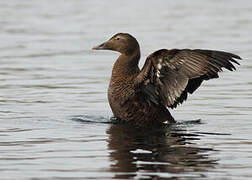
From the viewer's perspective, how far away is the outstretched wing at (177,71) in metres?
9.99

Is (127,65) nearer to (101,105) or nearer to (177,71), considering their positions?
(177,71)

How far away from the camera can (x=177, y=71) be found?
10266 millimetres

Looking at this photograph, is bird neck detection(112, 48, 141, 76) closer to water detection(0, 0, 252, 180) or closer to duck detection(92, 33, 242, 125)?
duck detection(92, 33, 242, 125)

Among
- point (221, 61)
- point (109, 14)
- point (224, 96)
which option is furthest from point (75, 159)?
point (109, 14)

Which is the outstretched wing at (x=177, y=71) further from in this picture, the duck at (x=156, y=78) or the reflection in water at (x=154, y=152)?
the reflection in water at (x=154, y=152)

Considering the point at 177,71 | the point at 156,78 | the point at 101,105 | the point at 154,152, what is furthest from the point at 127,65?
the point at 154,152

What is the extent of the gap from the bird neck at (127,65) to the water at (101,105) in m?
0.71

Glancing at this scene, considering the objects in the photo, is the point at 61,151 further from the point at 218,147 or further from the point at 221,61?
the point at 221,61

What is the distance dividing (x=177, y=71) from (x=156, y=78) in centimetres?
37

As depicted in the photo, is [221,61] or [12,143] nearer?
[12,143]

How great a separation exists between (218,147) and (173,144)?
56 cm

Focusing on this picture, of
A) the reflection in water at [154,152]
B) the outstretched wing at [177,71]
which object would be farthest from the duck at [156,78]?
the reflection in water at [154,152]

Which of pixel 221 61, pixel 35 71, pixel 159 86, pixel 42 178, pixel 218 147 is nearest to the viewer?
pixel 42 178

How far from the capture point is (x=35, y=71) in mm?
15672
